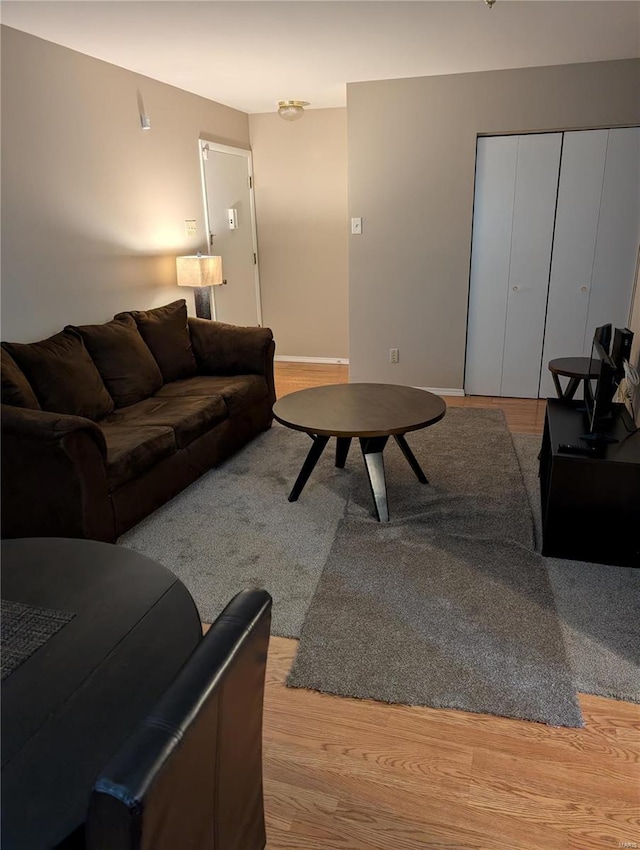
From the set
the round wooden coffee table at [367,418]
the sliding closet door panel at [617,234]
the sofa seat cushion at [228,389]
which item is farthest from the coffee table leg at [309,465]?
the sliding closet door panel at [617,234]

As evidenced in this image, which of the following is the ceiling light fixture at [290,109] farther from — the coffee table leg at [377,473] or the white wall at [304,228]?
the coffee table leg at [377,473]

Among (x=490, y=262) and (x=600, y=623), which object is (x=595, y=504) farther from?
(x=490, y=262)

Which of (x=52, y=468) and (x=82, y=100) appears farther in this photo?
(x=82, y=100)

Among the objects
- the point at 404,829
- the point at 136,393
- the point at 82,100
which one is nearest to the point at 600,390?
the point at 404,829

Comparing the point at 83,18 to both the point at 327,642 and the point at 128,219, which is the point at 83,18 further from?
the point at 327,642

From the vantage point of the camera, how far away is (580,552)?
2516 mm

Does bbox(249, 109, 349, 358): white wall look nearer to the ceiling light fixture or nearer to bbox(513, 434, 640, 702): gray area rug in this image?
the ceiling light fixture

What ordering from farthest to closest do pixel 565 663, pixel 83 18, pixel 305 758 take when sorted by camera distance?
pixel 83 18 → pixel 565 663 → pixel 305 758

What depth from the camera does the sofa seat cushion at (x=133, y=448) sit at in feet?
8.59

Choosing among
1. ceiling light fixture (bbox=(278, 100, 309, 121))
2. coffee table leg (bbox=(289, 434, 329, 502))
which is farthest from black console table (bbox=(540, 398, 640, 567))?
ceiling light fixture (bbox=(278, 100, 309, 121))

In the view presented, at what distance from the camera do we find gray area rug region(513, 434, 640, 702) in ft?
6.10

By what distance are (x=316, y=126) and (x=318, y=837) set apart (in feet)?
17.8

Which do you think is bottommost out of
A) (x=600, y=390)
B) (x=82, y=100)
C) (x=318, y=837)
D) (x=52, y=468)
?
(x=318, y=837)

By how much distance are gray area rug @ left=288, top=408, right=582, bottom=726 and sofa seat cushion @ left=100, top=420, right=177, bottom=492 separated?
0.96m
